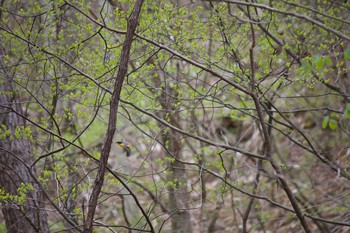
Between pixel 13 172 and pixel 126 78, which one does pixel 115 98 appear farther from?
pixel 13 172

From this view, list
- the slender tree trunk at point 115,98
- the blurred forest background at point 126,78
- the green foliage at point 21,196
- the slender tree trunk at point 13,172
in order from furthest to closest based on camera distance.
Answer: the slender tree trunk at point 13,172 < the blurred forest background at point 126,78 < the green foliage at point 21,196 < the slender tree trunk at point 115,98

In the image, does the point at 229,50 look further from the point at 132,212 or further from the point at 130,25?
the point at 132,212

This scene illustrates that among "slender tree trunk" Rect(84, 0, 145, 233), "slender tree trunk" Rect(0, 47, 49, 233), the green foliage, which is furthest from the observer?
"slender tree trunk" Rect(0, 47, 49, 233)

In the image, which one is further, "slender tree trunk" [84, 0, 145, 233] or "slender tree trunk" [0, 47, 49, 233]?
"slender tree trunk" [0, 47, 49, 233]

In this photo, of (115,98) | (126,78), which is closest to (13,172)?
(126,78)

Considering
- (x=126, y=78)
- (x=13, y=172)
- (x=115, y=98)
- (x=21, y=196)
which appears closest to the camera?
(x=115, y=98)

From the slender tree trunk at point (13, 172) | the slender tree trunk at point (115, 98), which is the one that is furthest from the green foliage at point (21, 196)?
the slender tree trunk at point (115, 98)

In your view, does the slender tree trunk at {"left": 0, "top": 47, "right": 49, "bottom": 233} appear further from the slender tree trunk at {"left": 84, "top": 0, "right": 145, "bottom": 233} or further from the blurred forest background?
the slender tree trunk at {"left": 84, "top": 0, "right": 145, "bottom": 233}

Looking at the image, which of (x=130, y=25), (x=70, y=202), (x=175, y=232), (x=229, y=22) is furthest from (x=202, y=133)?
(x=130, y=25)

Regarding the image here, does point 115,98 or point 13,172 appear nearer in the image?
point 115,98

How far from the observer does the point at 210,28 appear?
4652 mm

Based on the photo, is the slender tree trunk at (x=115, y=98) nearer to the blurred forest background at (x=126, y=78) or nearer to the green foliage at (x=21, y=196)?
the blurred forest background at (x=126, y=78)

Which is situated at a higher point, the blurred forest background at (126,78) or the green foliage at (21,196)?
the blurred forest background at (126,78)

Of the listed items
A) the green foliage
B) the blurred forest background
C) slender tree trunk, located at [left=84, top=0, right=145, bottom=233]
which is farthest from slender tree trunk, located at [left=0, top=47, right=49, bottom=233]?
slender tree trunk, located at [left=84, top=0, right=145, bottom=233]
